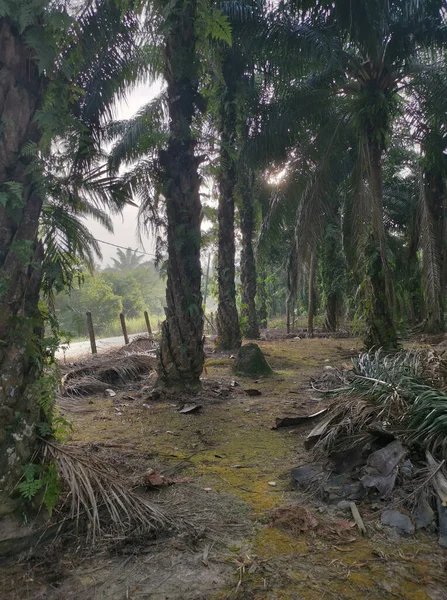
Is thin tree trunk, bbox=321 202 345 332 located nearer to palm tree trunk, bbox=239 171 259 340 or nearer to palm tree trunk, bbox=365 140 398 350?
palm tree trunk, bbox=239 171 259 340

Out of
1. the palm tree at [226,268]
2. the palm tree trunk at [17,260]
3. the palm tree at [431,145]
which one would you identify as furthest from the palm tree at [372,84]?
the palm tree trunk at [17,260]

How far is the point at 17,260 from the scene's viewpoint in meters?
2.11

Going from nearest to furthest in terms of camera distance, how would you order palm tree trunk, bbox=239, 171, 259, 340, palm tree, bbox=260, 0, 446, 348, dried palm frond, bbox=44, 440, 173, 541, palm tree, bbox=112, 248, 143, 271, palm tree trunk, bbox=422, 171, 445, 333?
dried palm frond, bbox=44, 440, 173, 541 < palm tree, bbox=260, 0, 446, 348 < palm tree trunk, bbox=422, 171, 445, 333 < palm tree trunk, bbox=239, 171, 259, 340 < palm tree, bbox=112, 248, 143, 271

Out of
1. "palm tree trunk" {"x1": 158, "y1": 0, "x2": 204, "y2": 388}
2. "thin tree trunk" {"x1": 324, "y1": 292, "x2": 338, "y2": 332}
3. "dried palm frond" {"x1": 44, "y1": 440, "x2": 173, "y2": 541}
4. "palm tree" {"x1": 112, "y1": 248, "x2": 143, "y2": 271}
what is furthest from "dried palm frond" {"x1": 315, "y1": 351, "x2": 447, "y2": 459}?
"palm tree" {"x1": 112, "y1": 248, "x2": 143, "y2": 271}

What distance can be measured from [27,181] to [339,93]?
7065mm

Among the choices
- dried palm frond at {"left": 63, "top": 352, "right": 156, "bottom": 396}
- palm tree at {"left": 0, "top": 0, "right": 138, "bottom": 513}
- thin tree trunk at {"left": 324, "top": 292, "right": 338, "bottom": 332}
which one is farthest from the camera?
thin tree trunk at {"left": 324, "top": 292, "right": 338, "bottom": 332}

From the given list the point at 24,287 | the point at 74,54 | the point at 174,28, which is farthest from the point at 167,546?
the point at 174,28

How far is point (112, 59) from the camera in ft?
20.3

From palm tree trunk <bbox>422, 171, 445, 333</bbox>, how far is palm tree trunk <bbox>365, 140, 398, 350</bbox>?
35.1 inches

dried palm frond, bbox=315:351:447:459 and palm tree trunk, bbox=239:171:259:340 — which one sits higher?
palm tree trunk, bbox=239:171:259:340

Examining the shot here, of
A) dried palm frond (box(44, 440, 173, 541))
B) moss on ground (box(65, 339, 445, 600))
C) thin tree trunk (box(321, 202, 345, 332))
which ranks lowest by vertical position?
moss on ground (box(65, 339, 445, 600))

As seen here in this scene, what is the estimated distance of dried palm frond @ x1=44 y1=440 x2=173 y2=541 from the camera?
2189 millimetres

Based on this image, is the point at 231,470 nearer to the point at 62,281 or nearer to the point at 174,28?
the point at 62,281

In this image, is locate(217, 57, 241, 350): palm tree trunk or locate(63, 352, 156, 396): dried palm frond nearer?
locate(63, 352, 156, 396): dried palm frond
